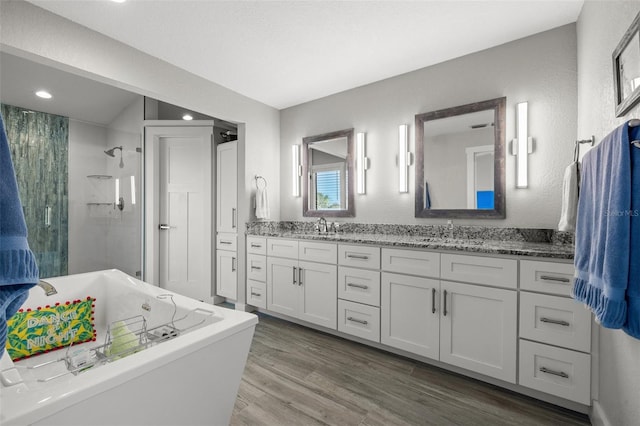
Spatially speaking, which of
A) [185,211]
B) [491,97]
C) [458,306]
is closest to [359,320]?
[458,306]

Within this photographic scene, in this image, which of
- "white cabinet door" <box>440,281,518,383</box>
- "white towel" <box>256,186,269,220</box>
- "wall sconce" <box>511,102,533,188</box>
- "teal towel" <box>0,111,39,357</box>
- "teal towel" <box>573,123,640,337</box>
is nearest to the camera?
"teal towel" <box>0,111,39,357</box>

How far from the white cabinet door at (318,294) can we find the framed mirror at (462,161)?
1.05 metres

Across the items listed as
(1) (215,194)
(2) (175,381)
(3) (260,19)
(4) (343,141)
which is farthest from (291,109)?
(2) (175,381)

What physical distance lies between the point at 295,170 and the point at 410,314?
88.8 inches

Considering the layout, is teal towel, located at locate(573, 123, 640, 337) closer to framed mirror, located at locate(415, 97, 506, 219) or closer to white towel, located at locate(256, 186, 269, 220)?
framed mirror, located at locate(415, 97, 506, 219)

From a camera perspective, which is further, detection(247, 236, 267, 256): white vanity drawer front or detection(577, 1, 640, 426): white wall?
detection(247, 236, 267, 256): white vanity drawer front

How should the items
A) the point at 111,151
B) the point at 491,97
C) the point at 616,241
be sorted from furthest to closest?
the point at 111,151 → the point at 491,97 → the point at 616,241

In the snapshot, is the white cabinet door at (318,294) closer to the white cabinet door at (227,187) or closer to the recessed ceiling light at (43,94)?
the white cabinet door at (227,187)

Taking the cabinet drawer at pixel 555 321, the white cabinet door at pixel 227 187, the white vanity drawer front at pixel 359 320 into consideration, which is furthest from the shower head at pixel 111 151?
the cabinet drawer at pixel 555 321

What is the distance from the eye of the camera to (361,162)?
3199 mm

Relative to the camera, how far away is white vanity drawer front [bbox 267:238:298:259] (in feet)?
9.72

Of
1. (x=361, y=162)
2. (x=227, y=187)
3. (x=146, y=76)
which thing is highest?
(x=146, y=76)

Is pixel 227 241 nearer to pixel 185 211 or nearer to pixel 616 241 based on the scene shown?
pixel 185 211

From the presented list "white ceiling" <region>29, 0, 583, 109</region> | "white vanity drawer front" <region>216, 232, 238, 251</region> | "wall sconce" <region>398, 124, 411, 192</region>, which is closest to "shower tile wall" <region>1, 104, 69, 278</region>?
"white vanity drawer front" <region>216, 232, 238, 251</region>
